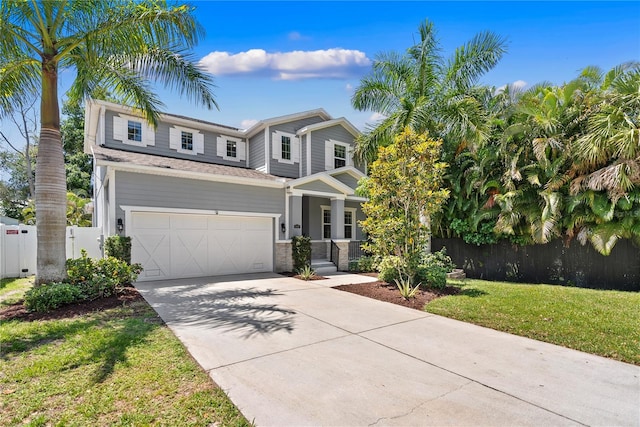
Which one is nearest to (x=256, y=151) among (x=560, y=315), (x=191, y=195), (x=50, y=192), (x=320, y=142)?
(x=320, y=142)

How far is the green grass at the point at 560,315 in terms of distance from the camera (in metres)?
5.17

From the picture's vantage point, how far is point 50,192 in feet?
23.4

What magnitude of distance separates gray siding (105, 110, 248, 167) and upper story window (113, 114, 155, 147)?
14cm

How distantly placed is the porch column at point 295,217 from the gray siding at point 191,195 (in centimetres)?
40

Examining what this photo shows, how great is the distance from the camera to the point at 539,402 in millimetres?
3475

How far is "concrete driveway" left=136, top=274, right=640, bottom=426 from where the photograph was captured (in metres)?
3.25

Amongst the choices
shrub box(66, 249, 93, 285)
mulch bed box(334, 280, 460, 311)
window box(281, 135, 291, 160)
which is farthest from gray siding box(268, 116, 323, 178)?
shrub box(66, 249, 93, 285)

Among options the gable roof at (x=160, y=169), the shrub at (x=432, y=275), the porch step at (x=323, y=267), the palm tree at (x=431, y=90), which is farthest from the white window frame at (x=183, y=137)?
the shrub at (x=432, y=275)

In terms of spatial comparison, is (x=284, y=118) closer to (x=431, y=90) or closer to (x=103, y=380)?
(x=431, y=90)

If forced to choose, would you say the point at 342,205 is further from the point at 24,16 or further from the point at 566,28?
the point at 24,16

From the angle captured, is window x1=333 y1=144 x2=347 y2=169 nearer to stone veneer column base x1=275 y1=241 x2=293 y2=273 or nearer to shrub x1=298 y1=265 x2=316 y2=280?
stone veneer column base x1=275 y1=241 x2=293 y2=273

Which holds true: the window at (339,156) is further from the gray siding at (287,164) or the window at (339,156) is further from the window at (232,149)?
the window at (232,149)

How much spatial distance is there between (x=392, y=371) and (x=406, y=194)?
5479 millimetres

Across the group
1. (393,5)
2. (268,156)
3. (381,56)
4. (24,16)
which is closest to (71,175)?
(268,156)
